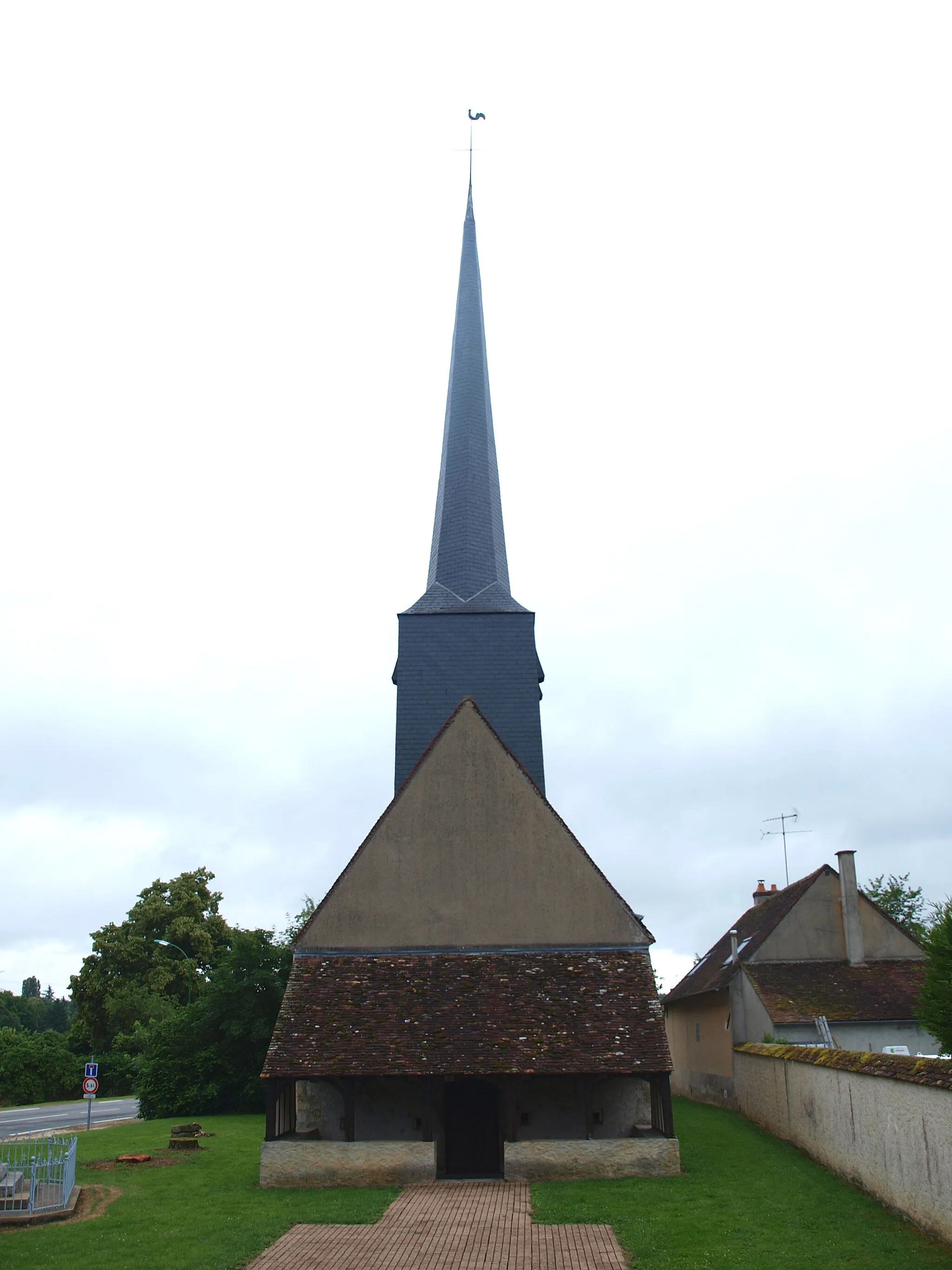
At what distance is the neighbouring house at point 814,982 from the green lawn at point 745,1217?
587 centimetres

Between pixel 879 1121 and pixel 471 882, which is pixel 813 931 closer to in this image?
pixel 471 882

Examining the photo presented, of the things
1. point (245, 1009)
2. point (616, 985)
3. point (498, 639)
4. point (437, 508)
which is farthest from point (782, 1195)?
point (437, 508)

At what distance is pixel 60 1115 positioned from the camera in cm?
3378

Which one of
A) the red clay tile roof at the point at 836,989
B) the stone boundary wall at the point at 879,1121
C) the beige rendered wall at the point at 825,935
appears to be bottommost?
the stone boundary wall at the point at 879,1121

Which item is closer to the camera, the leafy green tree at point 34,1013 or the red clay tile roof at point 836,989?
the red clay tile roof at point 836,989

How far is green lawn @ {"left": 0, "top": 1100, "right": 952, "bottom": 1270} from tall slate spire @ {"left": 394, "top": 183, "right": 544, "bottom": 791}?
8.81m

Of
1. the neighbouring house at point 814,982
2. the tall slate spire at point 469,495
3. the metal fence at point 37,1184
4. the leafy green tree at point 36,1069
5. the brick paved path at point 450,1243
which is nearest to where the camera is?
the brick paved path at point 450,1243

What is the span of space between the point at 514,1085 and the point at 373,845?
5066 mm

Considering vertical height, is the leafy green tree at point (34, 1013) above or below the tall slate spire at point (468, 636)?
below

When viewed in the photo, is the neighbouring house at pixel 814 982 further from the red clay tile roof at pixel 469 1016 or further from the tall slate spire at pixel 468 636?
the tall slate spire at pixel 468 636

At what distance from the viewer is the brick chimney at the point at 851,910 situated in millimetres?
25391

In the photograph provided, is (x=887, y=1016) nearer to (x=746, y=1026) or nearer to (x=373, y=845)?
(x=746, y=1026)

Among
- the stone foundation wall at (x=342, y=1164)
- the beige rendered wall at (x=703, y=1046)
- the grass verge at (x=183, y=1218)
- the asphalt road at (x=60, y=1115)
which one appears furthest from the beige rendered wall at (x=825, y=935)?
the asphalt road at (x=60, y=1115)

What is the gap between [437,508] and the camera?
2997 centimetres
